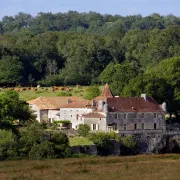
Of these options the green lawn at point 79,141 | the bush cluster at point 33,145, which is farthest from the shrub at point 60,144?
the green lawn at point 79,141

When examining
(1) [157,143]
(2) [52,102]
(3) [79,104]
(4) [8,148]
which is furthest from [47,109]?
(4) [8,148]

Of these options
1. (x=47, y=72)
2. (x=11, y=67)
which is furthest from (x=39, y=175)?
(x=47, y=72)

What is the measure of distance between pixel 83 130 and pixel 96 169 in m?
12.5

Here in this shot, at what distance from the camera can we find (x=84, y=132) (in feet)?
212

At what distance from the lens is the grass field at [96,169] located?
4891 cm

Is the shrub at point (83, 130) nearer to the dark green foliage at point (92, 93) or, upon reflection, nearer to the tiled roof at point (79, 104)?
the tiled roof at point (79, 104)

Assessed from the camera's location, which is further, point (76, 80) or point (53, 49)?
point (53, 49)

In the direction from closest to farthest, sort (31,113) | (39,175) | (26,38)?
(39,175), (31,113), (26,38)

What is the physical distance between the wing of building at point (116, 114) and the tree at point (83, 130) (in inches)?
79.8

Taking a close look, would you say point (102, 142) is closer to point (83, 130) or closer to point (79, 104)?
point (83, 130)

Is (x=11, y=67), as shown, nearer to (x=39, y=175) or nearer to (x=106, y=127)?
(x=106, y=127)

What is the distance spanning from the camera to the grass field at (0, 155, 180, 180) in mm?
48906

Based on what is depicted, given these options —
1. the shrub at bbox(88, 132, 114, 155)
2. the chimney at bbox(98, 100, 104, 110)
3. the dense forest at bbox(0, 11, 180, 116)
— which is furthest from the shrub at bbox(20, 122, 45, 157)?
the dense forest at bbox(0, 11, 180, 116)

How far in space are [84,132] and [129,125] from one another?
4.97 meters
